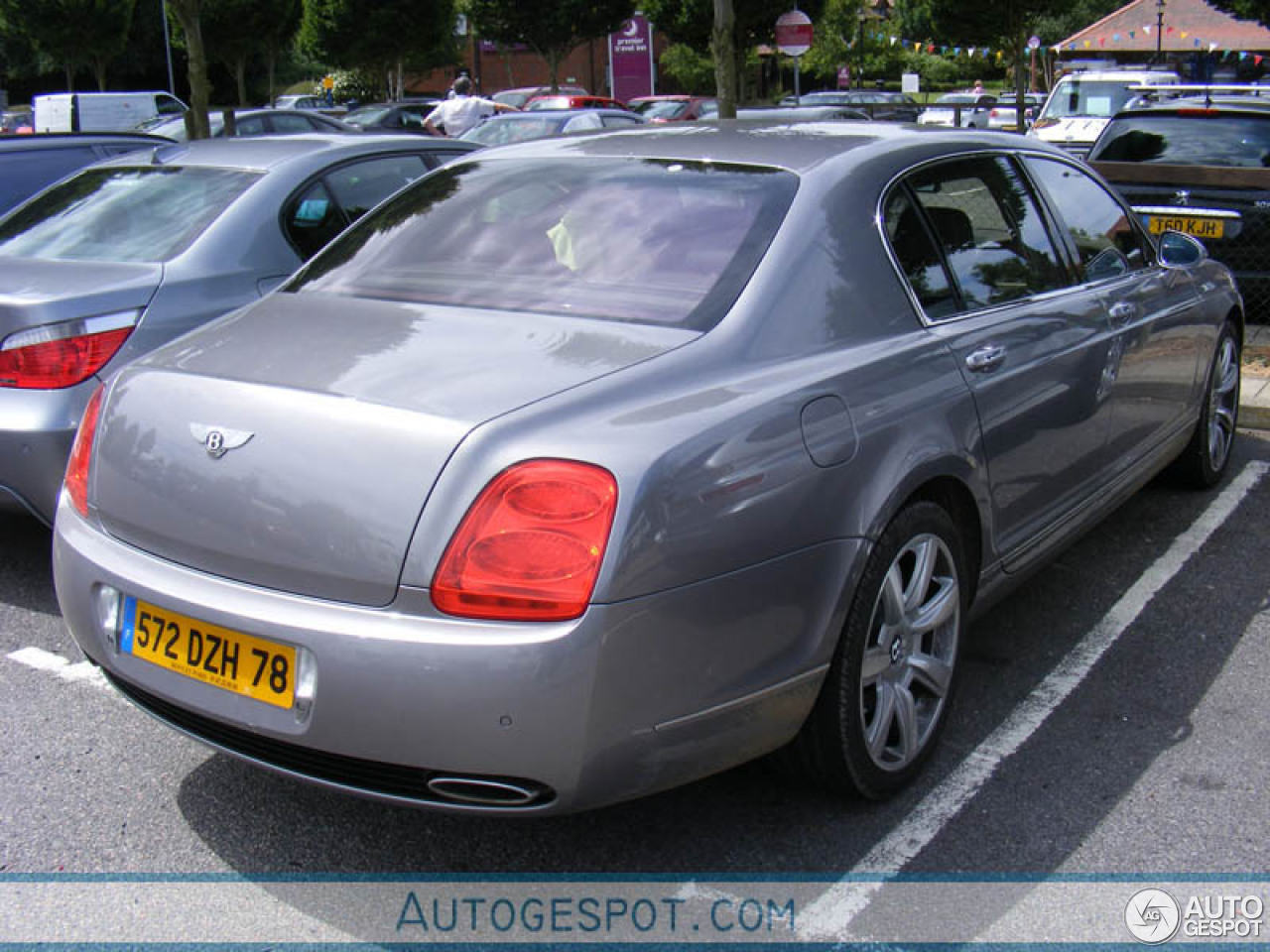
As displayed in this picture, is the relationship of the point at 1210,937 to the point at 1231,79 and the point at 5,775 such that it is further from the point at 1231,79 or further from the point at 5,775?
the point at 1231,79

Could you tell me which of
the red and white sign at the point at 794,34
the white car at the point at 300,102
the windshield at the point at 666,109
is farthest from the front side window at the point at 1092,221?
the white car at the point at 300,102

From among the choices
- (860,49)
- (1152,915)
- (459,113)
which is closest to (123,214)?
(1152,915)

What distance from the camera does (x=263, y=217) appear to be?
5113 mm

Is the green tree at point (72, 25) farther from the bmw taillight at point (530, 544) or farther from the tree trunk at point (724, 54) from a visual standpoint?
the bmw taillight at point (530, 544)

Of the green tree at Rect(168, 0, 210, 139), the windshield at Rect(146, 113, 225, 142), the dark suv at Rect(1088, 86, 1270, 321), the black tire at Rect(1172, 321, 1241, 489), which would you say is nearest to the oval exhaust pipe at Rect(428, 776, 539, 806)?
the black tire at Rect(1172, 321, 1241, 489)

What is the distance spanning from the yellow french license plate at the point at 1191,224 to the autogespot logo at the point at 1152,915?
19.9ft

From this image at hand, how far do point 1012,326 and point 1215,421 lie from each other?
241 centimetres

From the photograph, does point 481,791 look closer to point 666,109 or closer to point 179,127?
point 179,127

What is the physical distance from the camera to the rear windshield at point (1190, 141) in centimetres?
837

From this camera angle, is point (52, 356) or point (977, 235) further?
point (52, 356)

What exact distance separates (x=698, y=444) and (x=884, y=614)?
73 centimetres

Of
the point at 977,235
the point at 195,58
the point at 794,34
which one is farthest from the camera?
the point at 794,34

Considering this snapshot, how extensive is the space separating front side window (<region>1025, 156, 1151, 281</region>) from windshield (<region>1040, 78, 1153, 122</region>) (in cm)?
1595

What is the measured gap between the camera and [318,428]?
98.5 inches
